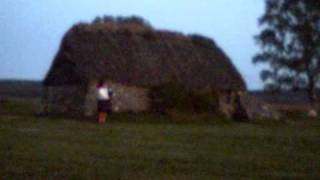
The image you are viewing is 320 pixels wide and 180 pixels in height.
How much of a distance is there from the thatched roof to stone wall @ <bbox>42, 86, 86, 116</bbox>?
0.39 metres

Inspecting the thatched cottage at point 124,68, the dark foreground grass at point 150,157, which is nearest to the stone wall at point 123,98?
the thatched cottage at point 124,68

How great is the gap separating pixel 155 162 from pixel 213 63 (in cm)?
3464

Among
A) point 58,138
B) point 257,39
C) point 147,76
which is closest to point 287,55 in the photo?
point 257,39

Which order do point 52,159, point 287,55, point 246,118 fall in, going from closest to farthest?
point 52,159
point 246,118
point 287,55

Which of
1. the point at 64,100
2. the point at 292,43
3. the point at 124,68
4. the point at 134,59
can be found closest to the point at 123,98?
the point at 124,68

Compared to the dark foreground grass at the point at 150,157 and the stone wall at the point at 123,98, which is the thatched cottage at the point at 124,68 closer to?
the stone wall at the point at 123,98

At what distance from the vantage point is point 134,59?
44688 millimetres

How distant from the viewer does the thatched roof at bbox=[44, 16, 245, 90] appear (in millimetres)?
43406

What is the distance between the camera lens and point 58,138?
2055cm

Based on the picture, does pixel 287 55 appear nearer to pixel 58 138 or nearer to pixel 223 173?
pixel 58 138

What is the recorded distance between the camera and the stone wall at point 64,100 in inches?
1687

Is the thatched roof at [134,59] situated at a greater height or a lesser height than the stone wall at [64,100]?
greater

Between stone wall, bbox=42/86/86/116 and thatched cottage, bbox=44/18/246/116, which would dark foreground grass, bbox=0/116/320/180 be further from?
thatched cottage, bbox=44/18/246/116

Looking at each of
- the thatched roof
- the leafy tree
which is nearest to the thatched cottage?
the thatched roof
